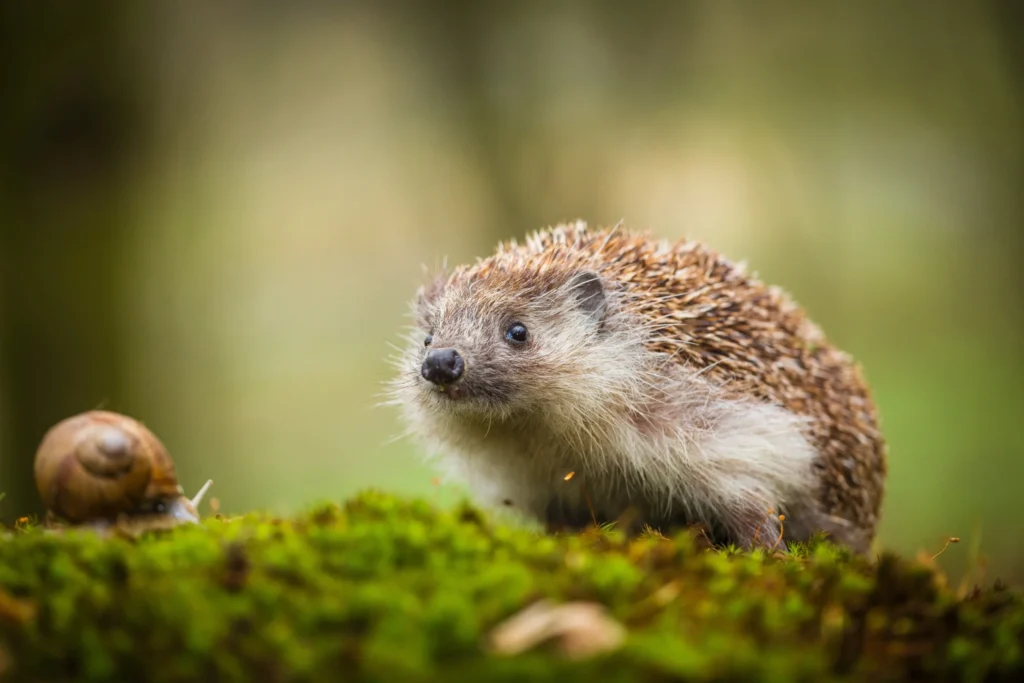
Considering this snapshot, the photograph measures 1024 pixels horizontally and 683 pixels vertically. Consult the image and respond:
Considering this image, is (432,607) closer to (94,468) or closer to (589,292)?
(94,468)

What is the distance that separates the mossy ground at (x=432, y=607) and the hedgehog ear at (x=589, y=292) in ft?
4.79

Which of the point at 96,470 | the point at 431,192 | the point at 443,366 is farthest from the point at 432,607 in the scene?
the point at 431,192

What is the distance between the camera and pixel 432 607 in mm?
1754

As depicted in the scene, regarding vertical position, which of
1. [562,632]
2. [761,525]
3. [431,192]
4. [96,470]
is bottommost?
[761,525]

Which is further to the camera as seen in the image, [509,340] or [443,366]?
[509,340]

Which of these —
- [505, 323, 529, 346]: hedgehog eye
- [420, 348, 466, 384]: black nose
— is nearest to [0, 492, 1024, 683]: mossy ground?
[420, 348, 466, 384]: black nose

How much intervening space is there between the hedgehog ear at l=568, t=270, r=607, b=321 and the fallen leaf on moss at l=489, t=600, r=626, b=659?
205 cm

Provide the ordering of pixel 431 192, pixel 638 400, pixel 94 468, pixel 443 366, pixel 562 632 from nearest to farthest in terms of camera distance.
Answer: pixel 562 632 < pixel 94 468 < pixel 443 366 < pixel 638 400 < pixel 431 192

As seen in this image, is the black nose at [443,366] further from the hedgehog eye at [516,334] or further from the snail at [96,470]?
the snail at [96,470]

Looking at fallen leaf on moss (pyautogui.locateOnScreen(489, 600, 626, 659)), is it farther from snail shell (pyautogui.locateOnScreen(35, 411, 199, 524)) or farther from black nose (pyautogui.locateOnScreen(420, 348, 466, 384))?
black nose (pyautogui.locateOnScreen(420, 348, 466, 384))

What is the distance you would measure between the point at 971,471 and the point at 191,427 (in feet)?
28.8

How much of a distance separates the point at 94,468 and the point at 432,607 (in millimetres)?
1276

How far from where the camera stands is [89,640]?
1771 millimetres

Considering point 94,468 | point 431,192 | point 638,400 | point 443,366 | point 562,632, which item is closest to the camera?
point 562,632
